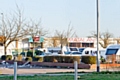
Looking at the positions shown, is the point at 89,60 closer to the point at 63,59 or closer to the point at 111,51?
the point at 63,59

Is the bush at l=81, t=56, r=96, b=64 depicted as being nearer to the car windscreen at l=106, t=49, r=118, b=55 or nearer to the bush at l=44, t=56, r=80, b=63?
the bush at l=44, t=56, r=80, b=63

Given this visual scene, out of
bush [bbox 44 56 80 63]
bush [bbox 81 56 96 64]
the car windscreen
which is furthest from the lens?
the car windscreen

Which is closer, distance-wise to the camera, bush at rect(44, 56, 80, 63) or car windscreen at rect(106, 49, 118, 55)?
bush at rect(44, 56, 80, 63)

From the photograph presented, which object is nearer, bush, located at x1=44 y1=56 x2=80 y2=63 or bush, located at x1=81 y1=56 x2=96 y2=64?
bush, located at x1=81 y1=56 x2=96 y2=64

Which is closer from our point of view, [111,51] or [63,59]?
[63,59]

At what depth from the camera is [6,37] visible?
172ft

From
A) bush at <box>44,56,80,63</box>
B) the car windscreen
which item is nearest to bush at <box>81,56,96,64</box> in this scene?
bush at <box>44,56,80,63</box>

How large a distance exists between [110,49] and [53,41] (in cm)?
3876

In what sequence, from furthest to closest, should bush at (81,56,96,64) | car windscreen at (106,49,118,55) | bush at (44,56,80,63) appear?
car windscreen at (106,49,118,55) → bush at (44,56,80,63) → bush at (81,56,96,64)

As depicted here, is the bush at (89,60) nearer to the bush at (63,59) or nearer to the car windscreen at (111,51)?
the bush at (63,59)

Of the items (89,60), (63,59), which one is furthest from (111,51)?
(89,60)

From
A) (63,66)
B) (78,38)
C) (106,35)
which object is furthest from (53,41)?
(63,66)

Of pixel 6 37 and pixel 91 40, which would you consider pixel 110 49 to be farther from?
pixel 91 40

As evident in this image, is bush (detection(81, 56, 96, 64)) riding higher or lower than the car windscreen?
lower
